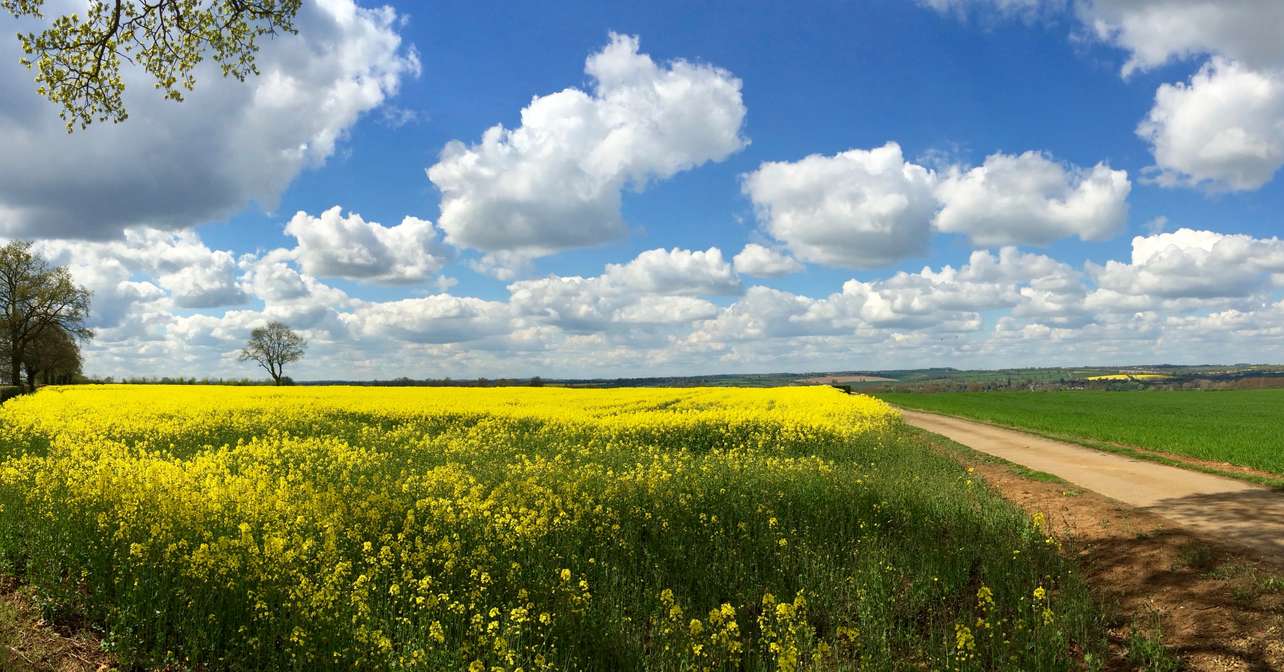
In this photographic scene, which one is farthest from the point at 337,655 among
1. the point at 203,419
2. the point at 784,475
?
the point at 203,419

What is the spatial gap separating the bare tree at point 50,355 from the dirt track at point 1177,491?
74294mm

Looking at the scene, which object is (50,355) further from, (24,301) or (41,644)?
(41,644)

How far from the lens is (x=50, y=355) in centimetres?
6219

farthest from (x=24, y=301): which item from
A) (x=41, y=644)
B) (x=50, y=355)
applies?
(x=41, y=644)

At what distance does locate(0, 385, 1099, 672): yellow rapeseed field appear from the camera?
19.7 ft

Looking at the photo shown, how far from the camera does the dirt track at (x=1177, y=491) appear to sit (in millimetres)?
10008

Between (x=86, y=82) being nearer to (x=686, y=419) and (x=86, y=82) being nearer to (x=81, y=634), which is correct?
(x=81, y=634)

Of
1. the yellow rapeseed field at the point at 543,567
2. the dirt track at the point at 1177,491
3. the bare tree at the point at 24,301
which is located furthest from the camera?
the bare tree at the point at 24,301

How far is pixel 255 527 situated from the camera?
8.72m

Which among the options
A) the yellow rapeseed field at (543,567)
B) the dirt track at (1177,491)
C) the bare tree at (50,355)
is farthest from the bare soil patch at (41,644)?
the bare tree at (50,355)

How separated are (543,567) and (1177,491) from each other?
14.2 m

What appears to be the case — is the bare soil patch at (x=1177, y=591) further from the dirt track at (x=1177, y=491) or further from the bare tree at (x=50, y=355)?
the bare tree at (x=50, y=355)

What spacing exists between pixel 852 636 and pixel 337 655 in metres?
4.33

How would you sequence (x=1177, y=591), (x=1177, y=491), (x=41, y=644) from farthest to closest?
(x=1177, y=491), (x=1177, y=591), (x=41, y=644)
